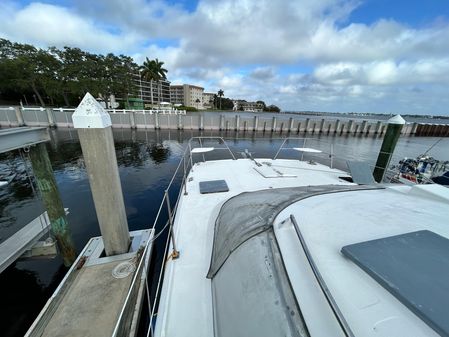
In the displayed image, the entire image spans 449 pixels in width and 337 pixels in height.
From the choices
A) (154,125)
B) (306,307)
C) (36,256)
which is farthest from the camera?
(154,125)

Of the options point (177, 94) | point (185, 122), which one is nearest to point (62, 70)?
point (185, 122)

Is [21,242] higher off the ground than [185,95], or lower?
lower

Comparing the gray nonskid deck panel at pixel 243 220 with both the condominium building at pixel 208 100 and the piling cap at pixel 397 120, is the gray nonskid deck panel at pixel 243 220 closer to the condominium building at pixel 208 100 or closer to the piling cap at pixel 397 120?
the piling cap at pixel 397 120

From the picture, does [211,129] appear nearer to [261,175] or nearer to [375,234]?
[261,175]

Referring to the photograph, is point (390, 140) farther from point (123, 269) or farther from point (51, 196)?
point (51, 196)

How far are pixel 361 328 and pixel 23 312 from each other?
5443 mm

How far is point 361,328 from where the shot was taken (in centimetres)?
103

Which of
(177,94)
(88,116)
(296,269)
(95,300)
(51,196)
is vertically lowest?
(95,300)

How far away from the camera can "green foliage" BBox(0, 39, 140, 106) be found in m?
35.4

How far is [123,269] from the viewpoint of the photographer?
3322 millimetres

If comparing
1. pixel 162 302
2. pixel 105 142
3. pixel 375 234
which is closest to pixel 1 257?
pixel 105 142

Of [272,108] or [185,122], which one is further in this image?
[272,108]

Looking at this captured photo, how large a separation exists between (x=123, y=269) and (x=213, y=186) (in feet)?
7.51

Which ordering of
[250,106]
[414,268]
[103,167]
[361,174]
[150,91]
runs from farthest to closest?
[250,106] → [150,91] → [361,174] → [103,167] → [414,268]
